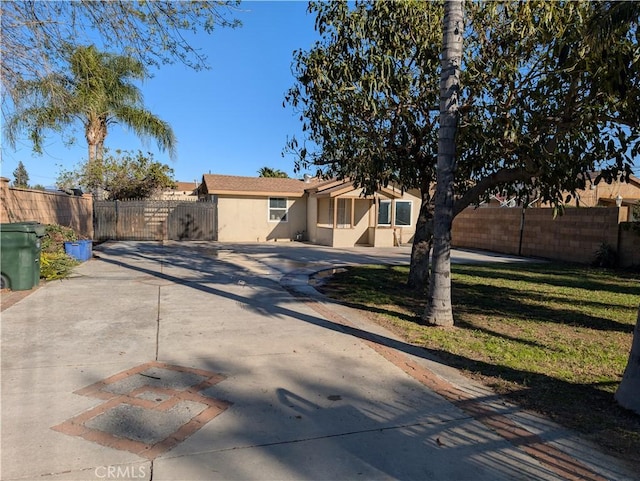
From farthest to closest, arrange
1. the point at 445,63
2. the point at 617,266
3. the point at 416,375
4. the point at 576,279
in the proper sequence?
the point at 617,266, the point at 576,279, the point at 445,63, the point at 416,375

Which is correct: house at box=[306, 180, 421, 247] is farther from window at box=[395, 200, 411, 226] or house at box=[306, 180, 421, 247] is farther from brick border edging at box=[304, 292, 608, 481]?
brick border edging at box=[304, 292, 608, 481]

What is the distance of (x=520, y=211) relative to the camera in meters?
18.3

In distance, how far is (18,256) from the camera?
8.24m

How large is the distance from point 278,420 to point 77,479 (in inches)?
56.5

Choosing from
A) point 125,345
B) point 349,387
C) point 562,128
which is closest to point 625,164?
point 562,128

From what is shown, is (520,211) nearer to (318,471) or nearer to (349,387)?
(349,387)

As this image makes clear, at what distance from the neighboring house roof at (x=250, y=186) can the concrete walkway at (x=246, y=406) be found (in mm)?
15249

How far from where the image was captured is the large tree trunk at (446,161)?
6133 millimetres

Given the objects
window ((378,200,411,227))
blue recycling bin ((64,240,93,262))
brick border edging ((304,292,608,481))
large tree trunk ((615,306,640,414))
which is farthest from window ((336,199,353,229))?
large tree trunk ((615,306,640,414))

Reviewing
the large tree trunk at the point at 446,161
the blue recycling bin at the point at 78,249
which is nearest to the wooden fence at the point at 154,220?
the blue recycling bin at the point at 78,249

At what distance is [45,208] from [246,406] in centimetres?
1221

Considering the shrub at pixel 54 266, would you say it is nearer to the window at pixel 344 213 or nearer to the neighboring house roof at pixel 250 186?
the neighboring house roof at pixel 250 186

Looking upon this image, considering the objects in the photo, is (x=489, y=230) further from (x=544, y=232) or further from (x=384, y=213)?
(x=384, y=213)

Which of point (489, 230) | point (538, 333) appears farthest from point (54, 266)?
point (489, 230)
